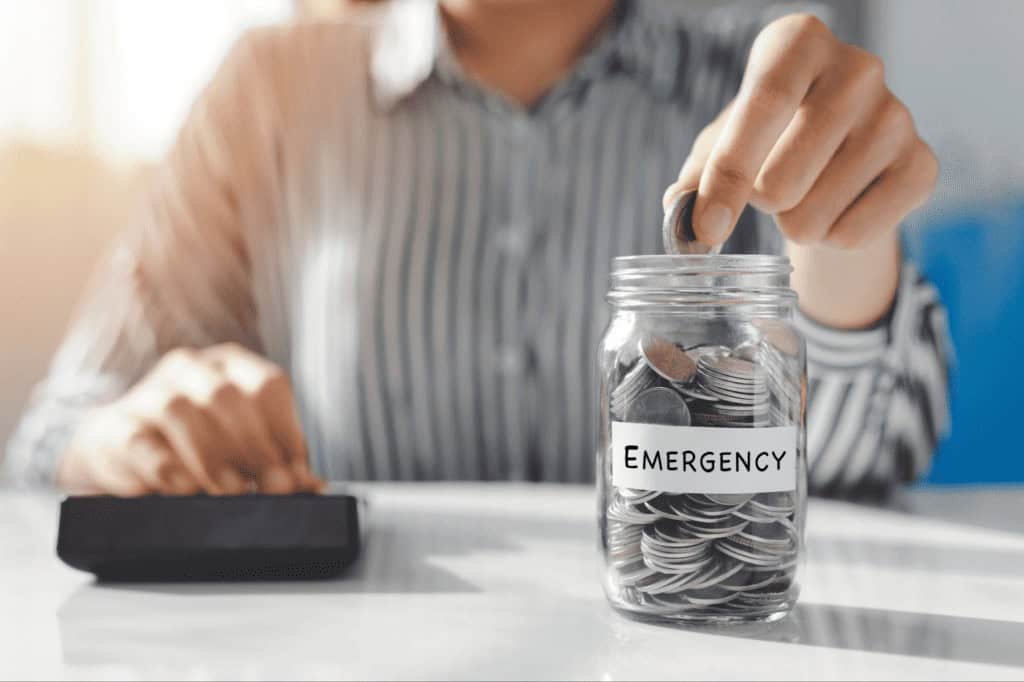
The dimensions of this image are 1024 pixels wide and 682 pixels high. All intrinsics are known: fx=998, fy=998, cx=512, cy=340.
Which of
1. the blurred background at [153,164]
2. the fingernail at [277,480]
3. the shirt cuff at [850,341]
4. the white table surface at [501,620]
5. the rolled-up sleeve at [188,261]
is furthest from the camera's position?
the blurred background at [153,164]

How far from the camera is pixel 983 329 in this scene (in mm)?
1504

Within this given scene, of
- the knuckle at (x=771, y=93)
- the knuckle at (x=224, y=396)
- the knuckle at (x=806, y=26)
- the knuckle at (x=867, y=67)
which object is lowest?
the knuckle at (x=224, y=396)

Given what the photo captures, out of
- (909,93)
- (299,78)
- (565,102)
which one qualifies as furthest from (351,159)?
(909,93)

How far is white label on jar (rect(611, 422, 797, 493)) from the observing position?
0.34 meters

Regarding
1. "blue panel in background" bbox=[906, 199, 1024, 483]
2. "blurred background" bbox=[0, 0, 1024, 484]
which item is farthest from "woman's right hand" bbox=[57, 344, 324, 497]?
"blue panel in background" bbox=[906, 199, 1024, 483]

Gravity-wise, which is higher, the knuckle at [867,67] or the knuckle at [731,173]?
the knuckle at [867,67]

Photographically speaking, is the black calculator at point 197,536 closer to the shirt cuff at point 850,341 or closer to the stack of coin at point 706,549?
the stack of coin at point 706,549

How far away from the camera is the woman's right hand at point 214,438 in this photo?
0.61 meters

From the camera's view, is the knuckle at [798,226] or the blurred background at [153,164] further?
the blurred background at [153,164]

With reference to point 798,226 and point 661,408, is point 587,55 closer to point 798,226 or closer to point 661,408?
point 798,226

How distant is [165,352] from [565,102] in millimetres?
470

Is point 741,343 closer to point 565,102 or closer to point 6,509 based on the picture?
point 6,509

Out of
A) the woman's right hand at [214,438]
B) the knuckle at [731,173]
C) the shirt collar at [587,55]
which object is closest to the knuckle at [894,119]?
the knuckle at [731,173]

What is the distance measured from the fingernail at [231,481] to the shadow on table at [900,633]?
0.35 meters
